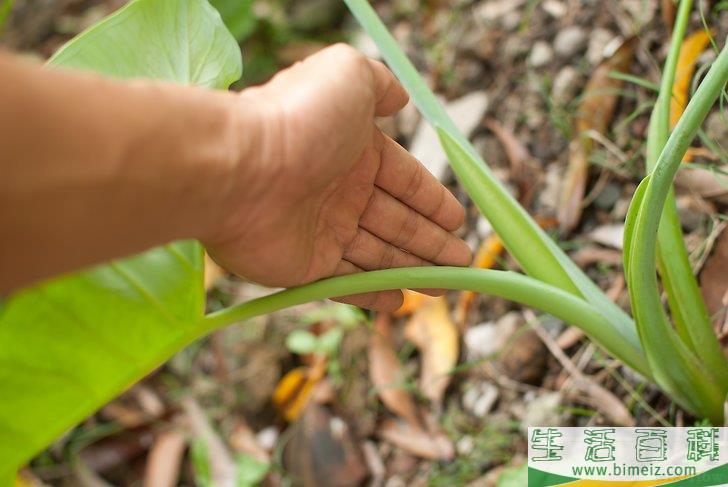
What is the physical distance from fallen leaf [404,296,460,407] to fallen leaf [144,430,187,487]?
1.57ft

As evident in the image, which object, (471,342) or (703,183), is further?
(471,342)

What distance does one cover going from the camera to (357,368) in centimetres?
128

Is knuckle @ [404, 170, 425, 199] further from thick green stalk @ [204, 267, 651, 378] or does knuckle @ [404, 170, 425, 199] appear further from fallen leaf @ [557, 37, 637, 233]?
fallen leaf @ [557, 37, 637, 233]

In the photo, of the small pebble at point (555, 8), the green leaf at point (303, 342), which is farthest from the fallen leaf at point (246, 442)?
the small pebble at point (555, 8)

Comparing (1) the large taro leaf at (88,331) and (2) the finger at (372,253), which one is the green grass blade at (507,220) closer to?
(2) the finger at (372,253)

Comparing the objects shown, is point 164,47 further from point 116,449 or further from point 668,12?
point 116,449

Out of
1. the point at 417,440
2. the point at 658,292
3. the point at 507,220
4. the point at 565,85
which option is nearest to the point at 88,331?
the point at 507,220

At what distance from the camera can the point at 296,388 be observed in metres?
1.32

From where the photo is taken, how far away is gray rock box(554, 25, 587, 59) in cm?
123

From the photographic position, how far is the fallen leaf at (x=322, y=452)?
1179mm

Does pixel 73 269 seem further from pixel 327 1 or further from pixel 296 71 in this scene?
pixel 327 1

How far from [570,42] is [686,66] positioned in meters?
0.26

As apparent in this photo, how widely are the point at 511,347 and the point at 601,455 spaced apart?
1.02ft

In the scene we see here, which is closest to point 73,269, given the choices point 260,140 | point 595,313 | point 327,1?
point 260,140
